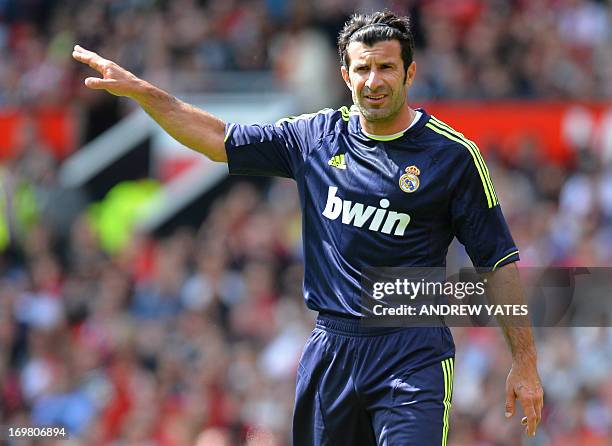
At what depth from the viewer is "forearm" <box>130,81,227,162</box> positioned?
6.11 meters

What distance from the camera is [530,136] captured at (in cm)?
1405

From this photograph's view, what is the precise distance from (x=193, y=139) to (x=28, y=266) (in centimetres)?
880

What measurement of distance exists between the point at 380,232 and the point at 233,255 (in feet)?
25.4

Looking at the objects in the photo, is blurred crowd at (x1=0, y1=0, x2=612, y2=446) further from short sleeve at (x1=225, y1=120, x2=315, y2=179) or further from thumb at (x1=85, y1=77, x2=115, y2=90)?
thumb at (x1=85, y1=77, x2=115, y2=90)

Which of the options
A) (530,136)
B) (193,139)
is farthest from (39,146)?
(193,139)

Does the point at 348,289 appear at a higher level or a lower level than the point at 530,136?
lower

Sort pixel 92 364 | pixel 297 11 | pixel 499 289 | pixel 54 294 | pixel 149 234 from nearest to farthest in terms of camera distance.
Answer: pixel 499 289
pixel 92 364
pixel 54 294
pixel 149 234
pixel 297 11

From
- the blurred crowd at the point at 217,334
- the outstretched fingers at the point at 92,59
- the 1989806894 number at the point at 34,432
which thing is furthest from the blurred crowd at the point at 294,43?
the outstretched fingers at the point at 92,59

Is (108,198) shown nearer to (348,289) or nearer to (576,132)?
Answer: (576,132)

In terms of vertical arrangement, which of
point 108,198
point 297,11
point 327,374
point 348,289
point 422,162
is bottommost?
point 327,374

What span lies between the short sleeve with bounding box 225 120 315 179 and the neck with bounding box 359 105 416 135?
1.09ft

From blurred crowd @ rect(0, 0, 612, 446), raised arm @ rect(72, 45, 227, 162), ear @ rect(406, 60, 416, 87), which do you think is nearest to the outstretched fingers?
raised arm @ rect(72, 45, 227, 162)

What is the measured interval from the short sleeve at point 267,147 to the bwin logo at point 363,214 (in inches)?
10.4

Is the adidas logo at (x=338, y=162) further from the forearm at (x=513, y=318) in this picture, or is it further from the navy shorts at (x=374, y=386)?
the forearm at (x=513, y=318)
